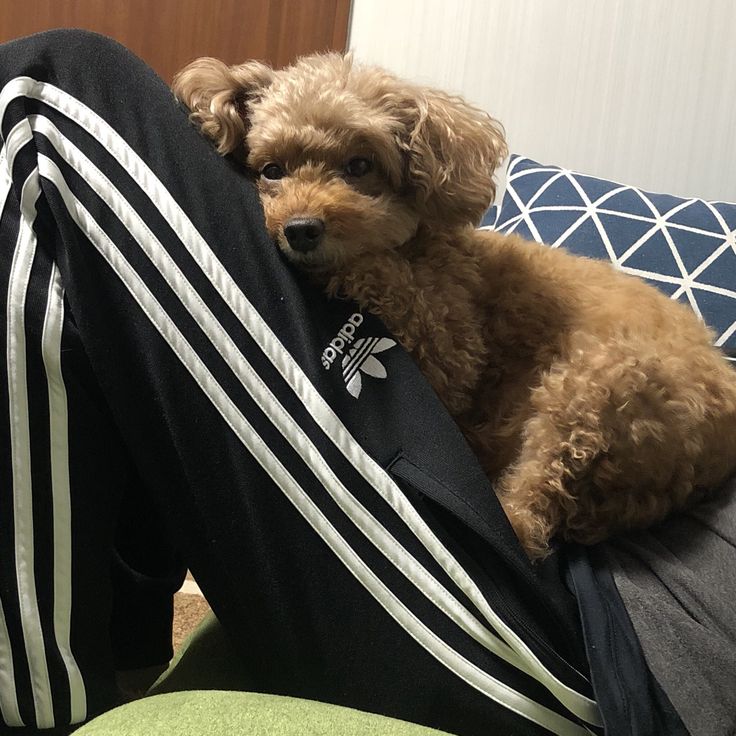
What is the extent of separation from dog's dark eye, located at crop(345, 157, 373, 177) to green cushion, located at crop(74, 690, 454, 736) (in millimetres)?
758

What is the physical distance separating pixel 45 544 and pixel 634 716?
637 millimetres

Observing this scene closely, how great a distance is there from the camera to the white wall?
6.81 ft

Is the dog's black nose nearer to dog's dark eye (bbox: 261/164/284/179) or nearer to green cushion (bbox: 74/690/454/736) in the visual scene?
dog's dark eye (bbox: 261/164/284/179)

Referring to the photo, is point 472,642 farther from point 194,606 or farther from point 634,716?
point 194,606

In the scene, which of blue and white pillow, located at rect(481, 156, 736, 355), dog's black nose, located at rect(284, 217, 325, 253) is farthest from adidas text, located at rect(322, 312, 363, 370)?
blue and white pillow, located at rect(481, 156, 736, 355)

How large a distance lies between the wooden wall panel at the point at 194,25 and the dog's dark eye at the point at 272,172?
136cm

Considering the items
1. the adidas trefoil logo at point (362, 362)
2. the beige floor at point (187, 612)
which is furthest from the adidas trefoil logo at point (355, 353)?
the beige floor at point (187, 612)

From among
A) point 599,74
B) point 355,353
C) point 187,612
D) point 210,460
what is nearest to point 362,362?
point 355,353

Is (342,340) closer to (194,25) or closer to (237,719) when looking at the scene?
(237,719)

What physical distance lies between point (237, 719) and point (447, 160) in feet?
2.67

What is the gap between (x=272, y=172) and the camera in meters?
1.15

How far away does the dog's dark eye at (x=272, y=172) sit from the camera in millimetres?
1149

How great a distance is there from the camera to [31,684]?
0.80m

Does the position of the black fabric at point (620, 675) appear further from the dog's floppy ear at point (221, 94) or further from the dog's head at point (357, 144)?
the dog's floppy ear at point (221, 94)
